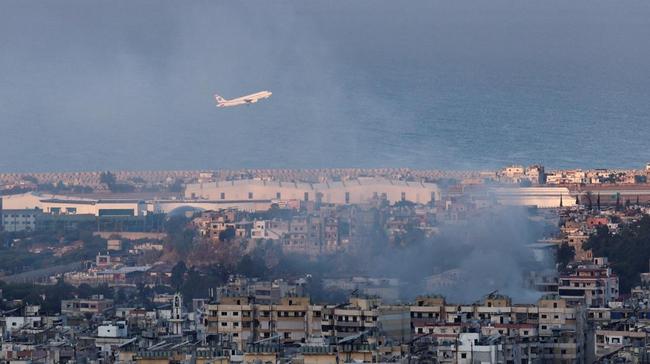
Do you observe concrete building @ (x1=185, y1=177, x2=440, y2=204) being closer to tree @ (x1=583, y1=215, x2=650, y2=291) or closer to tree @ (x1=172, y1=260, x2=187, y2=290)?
tree @ (x1=583, y1=215, x2=650, y2=291)

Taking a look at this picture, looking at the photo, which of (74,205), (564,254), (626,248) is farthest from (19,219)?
(564,254)

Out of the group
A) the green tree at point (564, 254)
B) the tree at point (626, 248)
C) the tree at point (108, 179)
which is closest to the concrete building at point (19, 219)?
the tree at point (108, 179)

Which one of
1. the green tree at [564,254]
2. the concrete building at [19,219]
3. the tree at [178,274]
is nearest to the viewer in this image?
the green tree at [564,254]

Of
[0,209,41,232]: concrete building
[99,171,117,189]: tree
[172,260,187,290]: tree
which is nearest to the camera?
[172,260,187,290]: tree

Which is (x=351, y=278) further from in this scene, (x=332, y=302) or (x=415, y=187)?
(x=415, y=187)

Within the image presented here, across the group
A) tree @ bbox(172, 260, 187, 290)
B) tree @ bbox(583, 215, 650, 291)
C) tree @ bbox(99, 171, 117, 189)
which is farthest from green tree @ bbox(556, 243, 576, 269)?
tree @ bbox(99, 171, 117, 189)

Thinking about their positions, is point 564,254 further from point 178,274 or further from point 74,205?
point 74,205

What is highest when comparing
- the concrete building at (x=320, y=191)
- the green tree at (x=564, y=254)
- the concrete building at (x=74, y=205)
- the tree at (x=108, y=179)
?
the tree at (x=108, y=179)

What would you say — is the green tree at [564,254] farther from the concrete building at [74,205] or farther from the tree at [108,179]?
the tree at [108,179]

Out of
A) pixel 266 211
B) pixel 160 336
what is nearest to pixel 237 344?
pixel 160 336

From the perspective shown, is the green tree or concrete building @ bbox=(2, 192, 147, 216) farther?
concrete building @ bbox=(2, 192, 147, 216)

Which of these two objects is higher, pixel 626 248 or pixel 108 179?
pixel 108 179
